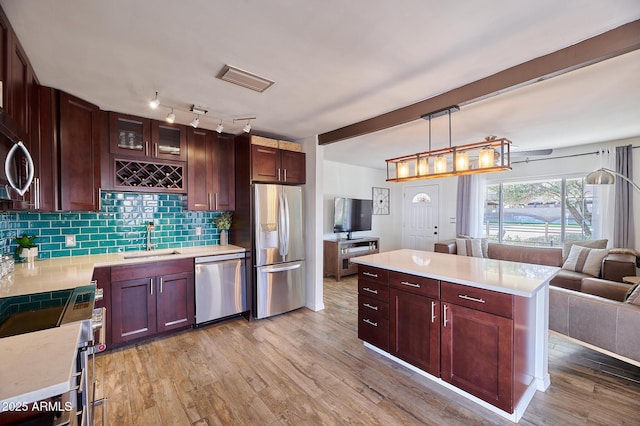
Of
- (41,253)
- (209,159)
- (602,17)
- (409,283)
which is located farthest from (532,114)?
(41,253)

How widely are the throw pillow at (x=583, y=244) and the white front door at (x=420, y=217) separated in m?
2.40

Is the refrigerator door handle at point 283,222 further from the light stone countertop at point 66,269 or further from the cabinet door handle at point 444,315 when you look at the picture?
the cabinet door handle at point 444,315

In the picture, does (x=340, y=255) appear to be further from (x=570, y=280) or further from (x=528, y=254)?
(x=570, y=280)

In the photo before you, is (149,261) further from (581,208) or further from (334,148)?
(581,208)

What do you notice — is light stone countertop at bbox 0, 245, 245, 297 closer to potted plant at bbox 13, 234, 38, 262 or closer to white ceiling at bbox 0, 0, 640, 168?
potted plant at bbox 13, 234, 38, 262

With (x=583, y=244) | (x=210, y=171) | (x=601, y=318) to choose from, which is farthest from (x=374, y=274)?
(x=583, y=244)

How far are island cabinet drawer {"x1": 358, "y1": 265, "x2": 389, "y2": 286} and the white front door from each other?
4.42 meters

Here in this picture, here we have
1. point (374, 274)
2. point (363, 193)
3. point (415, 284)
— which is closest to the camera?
point (415, 284)

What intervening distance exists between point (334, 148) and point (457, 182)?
314 cm

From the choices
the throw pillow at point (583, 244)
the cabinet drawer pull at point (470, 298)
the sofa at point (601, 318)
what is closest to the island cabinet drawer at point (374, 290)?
the cabinet drawer pull at point (470, 298)

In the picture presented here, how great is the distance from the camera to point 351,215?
Result: 603 centimetres

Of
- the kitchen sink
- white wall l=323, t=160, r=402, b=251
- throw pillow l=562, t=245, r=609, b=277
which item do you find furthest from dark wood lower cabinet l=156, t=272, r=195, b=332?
throw pillow l=562, t=245, r=609, b=277

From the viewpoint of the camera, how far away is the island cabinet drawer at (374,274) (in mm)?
2545

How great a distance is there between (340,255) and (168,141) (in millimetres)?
3613
